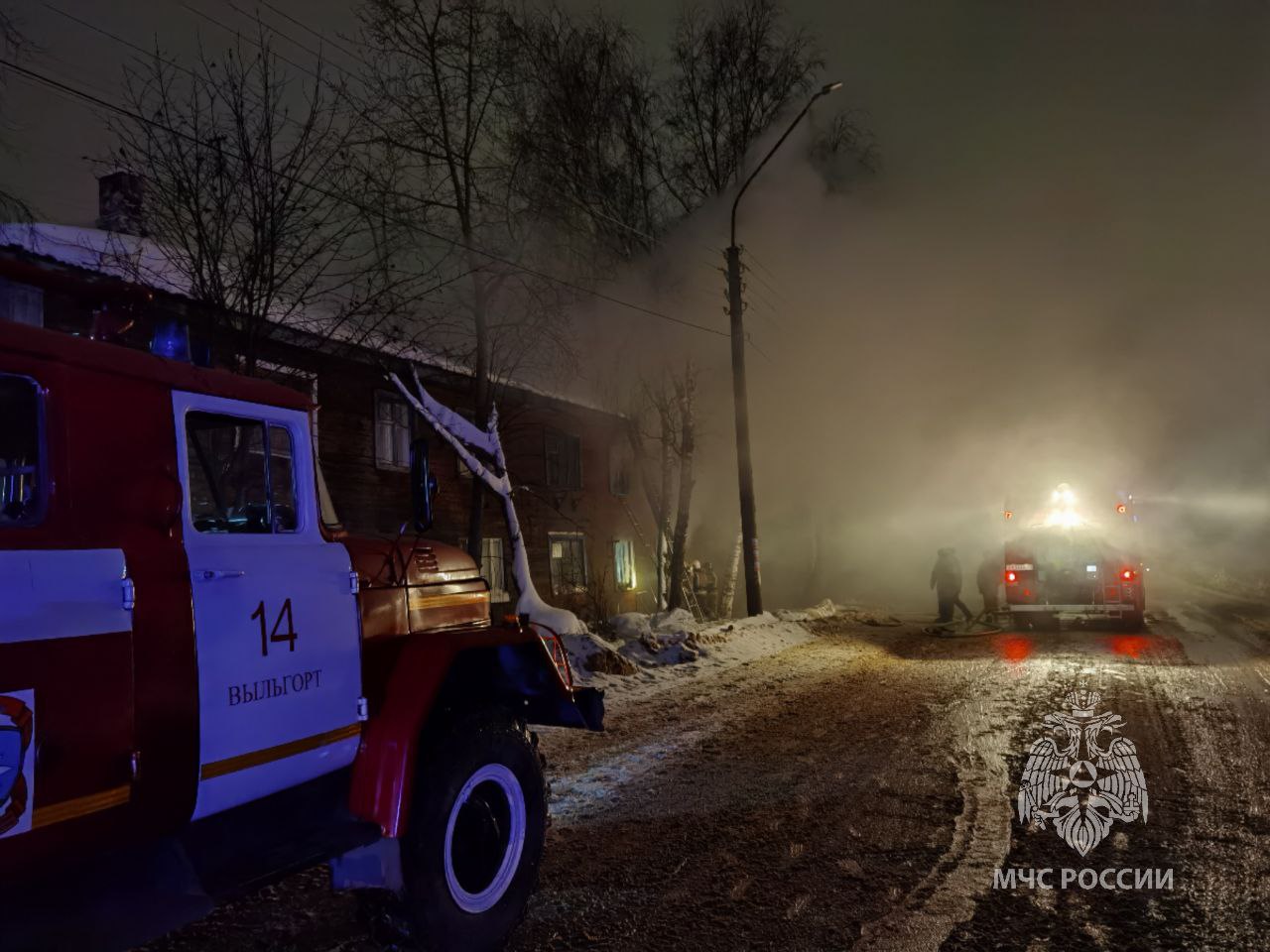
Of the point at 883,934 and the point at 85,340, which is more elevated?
the point at 85,340

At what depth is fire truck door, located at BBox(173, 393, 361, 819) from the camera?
2680 mm

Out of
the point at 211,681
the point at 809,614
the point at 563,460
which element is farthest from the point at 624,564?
the point at 211,681

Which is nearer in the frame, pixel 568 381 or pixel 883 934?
pixel 883 934

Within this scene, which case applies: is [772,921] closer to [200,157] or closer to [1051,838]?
[1051,838]

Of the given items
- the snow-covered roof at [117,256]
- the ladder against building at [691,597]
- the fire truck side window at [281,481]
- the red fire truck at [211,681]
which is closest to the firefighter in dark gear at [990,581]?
the ladder against building at [691,597]

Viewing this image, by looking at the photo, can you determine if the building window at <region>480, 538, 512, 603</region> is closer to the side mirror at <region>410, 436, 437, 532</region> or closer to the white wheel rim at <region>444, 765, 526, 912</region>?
the white wheel rim at <region>444, 765, 526, 912</region>

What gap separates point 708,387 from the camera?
63.7 ft

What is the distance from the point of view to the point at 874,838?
472cm

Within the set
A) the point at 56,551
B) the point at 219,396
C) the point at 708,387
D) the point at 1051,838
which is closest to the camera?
the point at 56,551

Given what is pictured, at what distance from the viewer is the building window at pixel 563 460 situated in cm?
2230

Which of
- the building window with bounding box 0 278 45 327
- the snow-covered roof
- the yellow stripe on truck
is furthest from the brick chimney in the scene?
the yellow stripe on truck

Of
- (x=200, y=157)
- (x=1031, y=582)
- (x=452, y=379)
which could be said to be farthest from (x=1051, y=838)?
(x=452, y=379)

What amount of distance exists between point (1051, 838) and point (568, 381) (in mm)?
13454

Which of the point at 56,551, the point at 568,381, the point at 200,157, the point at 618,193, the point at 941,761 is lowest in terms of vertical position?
the point at 941,761
